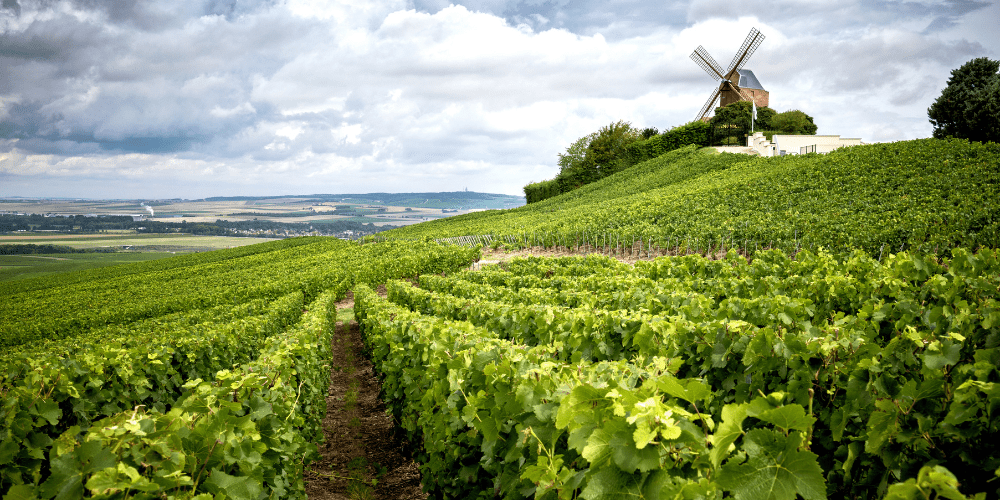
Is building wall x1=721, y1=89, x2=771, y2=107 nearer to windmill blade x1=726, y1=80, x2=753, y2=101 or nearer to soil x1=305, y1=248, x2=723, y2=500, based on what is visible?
windmill blade x1=726, y1=80, x2=753, y2=101

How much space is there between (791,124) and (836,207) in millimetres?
46590

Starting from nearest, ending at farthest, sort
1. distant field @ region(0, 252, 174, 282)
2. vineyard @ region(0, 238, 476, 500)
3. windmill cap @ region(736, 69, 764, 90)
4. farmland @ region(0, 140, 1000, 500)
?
farmland @ region(0, 140, 1000, 500) → vineyard @ region(0, 238, 476, 500) → distant field @ region(0, 252, 174, 282) → windmill cap @ region(736, 69, 764, 90)

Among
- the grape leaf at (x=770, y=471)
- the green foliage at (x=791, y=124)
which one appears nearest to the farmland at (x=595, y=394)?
the grape leaf at (x=770, y=471)

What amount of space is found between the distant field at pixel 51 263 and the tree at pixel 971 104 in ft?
306

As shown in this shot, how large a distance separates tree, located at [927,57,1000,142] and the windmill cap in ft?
76.2

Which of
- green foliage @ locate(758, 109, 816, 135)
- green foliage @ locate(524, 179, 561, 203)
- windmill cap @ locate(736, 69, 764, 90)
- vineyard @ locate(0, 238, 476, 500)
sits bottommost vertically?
vineyard @ locate(0, 238, 476, 500)

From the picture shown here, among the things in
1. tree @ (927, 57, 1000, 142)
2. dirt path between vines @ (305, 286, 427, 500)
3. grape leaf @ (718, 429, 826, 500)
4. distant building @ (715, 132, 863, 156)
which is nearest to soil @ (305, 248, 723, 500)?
dirt path between vines @ (305, 286, 427, 500)

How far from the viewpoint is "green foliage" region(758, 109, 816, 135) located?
59938 mm

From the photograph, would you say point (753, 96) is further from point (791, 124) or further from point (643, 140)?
point (643, 140)

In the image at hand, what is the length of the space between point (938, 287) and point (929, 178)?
22377mm

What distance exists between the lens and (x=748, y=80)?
66062mm

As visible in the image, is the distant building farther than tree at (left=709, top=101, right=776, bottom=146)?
No

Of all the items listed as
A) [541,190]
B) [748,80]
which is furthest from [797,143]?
[541,190]

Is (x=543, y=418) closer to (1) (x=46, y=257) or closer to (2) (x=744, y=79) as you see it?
(2) (x=744, y=79)
